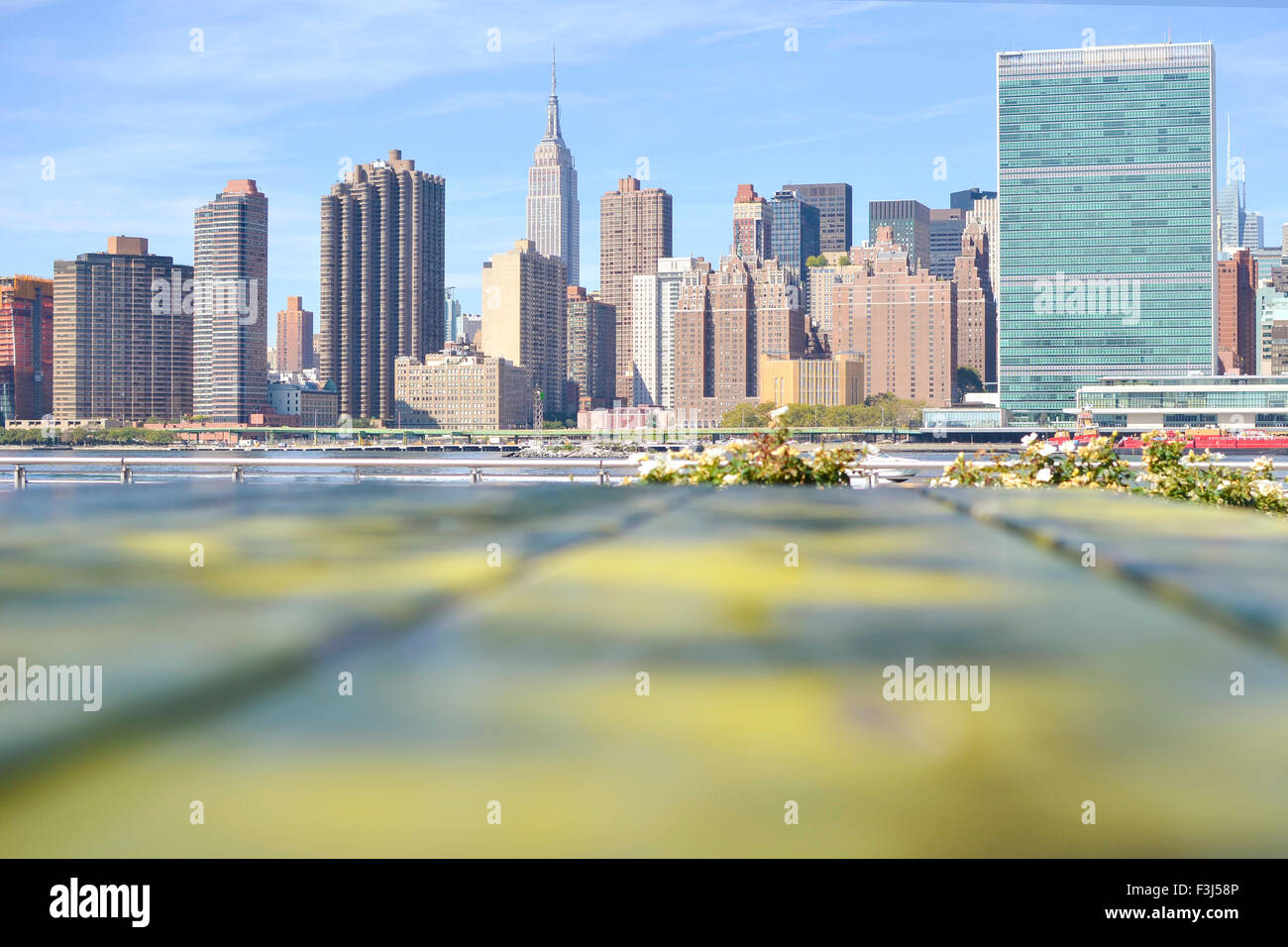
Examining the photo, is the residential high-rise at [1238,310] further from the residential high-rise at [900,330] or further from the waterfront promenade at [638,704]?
the waterfront promenade at [638,704]

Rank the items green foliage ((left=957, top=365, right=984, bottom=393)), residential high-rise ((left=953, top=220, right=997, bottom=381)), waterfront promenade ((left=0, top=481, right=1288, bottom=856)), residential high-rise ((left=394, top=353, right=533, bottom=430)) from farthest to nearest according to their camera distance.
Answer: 1. residential high-rise ((left=953, top=220, right=997, bottom=381))
2. green foliage ((left=957, top=365, right=984, bottom=393))
3. residential high-rise ((left=394, top=353, right=533, bottom=430))
4. waterfront promenade ((left=0, top=481, right=1288, bottom=856))

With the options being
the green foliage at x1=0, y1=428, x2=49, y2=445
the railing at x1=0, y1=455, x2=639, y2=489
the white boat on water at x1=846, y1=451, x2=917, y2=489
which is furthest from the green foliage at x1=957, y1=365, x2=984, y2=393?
the white boat on water at x1=846, y1=451, x2=917, y2=489

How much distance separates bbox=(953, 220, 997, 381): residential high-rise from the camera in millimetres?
188625

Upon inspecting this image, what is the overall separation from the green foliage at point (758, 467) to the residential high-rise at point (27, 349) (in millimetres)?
120982

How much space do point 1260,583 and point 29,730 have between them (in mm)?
4211

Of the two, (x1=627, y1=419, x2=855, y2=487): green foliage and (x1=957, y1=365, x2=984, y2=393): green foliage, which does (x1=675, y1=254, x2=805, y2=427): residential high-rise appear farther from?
(x1=627, y1=419, x2=855, y2=487): green foliage

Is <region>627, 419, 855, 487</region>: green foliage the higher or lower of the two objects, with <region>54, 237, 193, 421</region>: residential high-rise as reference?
lower

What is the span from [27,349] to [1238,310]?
552 feet

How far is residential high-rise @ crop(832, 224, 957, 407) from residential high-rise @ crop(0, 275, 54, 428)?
10410 cm

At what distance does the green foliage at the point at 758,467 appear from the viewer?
1161 centimetres

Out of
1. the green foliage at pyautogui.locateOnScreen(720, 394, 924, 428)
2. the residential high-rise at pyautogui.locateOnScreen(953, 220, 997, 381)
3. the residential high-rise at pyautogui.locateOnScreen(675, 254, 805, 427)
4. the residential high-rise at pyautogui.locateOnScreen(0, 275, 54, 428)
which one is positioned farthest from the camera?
the residential high-rise at pyautogui.locateOnScreen(953, 220, 997, 381)

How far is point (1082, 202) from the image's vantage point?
140000mm

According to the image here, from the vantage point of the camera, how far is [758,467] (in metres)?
11.7

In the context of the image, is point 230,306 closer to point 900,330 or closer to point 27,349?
point 27,349
